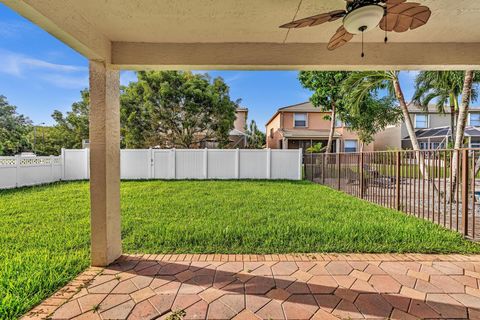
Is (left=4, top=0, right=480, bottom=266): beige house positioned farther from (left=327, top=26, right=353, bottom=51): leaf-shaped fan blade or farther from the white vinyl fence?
the white vinyl fence

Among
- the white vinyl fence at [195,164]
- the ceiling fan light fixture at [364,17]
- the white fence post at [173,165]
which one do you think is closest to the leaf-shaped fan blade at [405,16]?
the ceiling fan light fixture at [364,17]

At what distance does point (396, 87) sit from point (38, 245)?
1022 centimetres

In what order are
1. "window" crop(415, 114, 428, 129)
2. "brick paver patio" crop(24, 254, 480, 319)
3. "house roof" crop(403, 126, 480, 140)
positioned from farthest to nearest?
"window" crop(415, 114, 428, 129) → "house roof" crop(403, 126, 480, 140) → "brick paver patio" crop(24, 254, 480, 319)

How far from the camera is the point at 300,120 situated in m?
20.4

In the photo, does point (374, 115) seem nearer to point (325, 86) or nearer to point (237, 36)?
point (325, 86)

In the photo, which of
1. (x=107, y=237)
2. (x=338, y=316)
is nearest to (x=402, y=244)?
(x=338, y=316)

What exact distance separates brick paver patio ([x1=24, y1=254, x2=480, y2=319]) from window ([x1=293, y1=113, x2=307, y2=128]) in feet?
57.9

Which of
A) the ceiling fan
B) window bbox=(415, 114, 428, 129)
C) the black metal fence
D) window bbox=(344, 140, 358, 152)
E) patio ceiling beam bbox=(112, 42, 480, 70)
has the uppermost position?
window bbox=(415, 114, 428, 129)

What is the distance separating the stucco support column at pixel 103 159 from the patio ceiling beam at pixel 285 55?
32 cm

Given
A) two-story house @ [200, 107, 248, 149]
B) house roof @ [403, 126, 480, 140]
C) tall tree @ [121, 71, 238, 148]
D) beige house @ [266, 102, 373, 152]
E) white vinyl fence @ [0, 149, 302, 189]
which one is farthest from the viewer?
beige house @ [266, 102, 373, 152]

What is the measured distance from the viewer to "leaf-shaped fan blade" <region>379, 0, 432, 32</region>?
192 cm

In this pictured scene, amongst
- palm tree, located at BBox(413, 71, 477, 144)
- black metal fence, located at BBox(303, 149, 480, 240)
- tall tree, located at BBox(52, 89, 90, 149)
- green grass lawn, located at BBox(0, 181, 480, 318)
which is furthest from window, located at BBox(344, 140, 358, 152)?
tall tree, located at BBox(52, 89, 90, 149)

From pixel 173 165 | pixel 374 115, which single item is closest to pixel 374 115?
pixel 374 115

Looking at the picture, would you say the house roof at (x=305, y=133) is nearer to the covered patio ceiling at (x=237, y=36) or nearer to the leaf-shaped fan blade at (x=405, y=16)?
the covered patio ceiling at (x=237, y=36)
